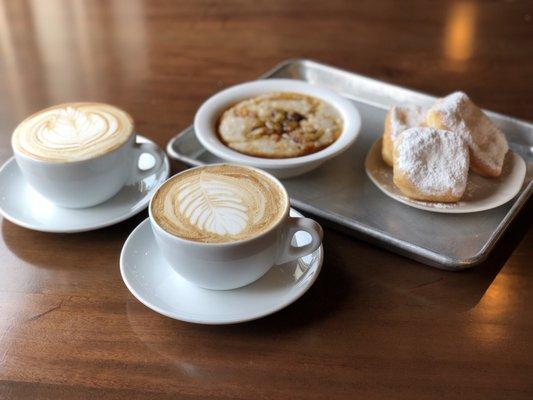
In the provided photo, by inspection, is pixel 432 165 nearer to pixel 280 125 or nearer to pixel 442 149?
pixel 442 149

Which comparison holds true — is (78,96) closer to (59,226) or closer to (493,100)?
(59,226)

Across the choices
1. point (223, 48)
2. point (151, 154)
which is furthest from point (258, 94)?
point (223, 48)

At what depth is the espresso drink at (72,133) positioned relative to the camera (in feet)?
2.83

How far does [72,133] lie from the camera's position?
2.95ft

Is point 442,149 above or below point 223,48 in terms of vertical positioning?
above

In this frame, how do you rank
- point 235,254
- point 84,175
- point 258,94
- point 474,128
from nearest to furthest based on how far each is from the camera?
point 235,254, point 84,175, point 474,128, point 258,94

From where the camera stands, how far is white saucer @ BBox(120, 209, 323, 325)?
2.38 ft

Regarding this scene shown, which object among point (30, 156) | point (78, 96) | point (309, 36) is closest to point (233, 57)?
point (309, 36)

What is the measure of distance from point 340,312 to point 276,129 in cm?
33

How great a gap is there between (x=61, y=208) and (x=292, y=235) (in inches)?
13.2

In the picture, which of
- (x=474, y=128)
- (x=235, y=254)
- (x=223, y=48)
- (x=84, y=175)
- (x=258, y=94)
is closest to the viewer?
(x=235, y=254)

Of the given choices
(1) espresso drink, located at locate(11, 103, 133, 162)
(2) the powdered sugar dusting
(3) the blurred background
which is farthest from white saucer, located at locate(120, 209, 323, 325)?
(3) the blurred background

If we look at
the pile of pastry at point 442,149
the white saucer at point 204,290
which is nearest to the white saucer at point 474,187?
the pile of pastry at point 442,149

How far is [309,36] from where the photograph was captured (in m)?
1.43
